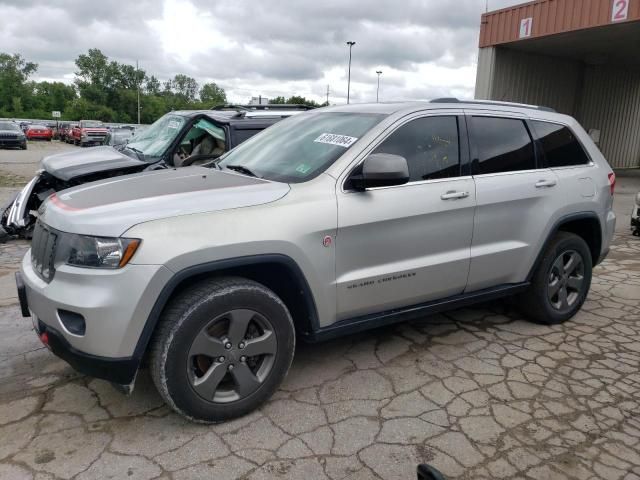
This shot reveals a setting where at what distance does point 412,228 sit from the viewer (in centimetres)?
334

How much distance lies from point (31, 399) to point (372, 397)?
2.02 meters

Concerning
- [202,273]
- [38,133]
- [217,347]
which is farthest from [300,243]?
[38,133]

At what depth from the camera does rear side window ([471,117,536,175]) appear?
149 inches

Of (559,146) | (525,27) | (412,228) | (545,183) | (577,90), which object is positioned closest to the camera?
(412,228)

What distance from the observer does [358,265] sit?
3.18 metres

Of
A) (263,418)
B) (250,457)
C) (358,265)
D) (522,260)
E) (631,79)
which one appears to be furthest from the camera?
(631,79)

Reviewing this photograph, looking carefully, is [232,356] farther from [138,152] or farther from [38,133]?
[38,133]

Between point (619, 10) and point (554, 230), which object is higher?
point (619, 10)

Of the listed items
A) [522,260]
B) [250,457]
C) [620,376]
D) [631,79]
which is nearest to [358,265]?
[250,457]

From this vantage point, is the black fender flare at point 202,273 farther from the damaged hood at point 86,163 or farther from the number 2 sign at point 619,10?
the number 2 sign at point 619,10

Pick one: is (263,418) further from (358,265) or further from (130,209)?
(130,209)

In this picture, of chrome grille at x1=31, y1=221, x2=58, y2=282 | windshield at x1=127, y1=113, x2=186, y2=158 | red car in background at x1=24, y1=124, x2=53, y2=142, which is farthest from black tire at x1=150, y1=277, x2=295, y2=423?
red car in background at x1=24, y1=124, x2=53, y2=142

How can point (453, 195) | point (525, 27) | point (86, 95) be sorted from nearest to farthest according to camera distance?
point (453, 195)
point (525, 27)
point (86, 95)

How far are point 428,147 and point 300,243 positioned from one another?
123cm
